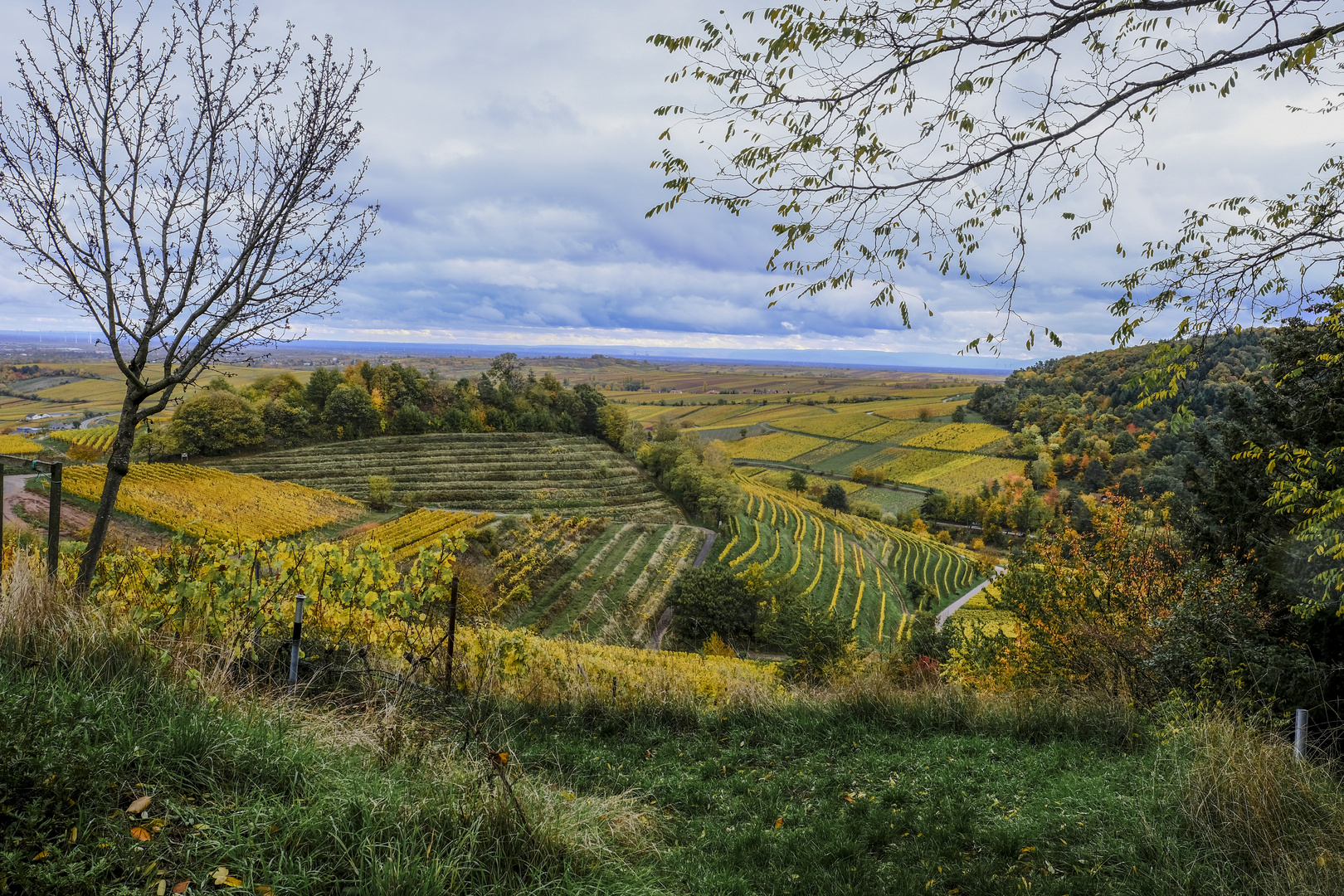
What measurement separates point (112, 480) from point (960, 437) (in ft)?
348

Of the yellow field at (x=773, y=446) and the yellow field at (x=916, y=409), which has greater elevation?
the yellow field at (x=916, y=409)

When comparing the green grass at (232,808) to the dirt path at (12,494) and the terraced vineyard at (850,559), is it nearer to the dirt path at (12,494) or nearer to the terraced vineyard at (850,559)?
the dirt path at (12,494)

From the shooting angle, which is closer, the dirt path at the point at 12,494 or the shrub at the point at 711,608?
the dirt path at the point at 12,494

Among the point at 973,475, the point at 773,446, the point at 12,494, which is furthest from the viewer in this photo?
the point at 773,446

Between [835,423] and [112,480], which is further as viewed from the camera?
[835,423]

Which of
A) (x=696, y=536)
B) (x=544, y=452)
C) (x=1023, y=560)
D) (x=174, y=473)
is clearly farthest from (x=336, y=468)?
(x=1023, y=560)

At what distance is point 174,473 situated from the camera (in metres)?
41.0

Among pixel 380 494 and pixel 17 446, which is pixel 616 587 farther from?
pixel 17 446

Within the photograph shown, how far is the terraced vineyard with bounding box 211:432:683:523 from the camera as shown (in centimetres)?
5178

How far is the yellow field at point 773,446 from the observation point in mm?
104500

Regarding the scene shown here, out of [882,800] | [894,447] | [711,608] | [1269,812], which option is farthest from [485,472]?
[894,447]

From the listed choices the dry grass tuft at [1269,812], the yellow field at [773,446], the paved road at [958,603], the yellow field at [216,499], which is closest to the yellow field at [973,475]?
the yellow field at [773,446]

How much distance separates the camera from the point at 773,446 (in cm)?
10912

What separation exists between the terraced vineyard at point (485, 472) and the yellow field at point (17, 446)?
1143cm
